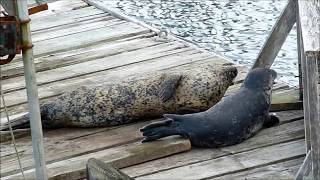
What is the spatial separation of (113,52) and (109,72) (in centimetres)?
45

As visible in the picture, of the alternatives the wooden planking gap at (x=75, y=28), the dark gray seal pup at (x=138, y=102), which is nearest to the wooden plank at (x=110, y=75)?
the dark gray seal pup at (x=138, y=102)

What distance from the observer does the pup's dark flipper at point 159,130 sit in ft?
12.7

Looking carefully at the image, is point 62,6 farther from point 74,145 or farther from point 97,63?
point 74,145

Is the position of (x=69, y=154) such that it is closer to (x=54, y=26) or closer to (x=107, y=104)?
(x=107, y=104)

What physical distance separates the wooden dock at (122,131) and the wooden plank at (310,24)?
0.68 meters

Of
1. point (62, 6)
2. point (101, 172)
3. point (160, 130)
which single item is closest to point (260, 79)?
point (160, 130)

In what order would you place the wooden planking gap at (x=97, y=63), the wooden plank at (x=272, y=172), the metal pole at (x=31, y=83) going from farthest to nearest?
the wooden planking gap at (x=97, y=63), the wooden plank at (x=272, y=172), the metal pole at (x=31, y=83)

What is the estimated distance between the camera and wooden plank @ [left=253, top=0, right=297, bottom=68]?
4082mm

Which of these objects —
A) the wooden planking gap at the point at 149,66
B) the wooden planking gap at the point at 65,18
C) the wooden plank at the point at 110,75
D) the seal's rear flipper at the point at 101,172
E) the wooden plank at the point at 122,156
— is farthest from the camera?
the wooden planking gap at the point at 65,18

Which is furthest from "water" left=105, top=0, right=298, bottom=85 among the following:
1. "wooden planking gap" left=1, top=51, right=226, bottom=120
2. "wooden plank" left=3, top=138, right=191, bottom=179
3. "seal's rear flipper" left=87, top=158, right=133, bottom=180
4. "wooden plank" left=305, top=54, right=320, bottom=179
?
"seal's rear flipper" left=87, top=158, right=133, bottom=180

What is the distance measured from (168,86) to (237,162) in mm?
710

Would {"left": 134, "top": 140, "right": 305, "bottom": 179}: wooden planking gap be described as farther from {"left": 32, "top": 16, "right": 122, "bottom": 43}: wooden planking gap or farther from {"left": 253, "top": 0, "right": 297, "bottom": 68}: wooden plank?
{"left": 32, "top": 16, "right": 122, "bottom": 43}: wooden planking gap

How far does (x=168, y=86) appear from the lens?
4.23 m

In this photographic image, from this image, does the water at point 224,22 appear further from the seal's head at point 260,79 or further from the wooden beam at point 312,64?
the wooden beam at point 312,64
